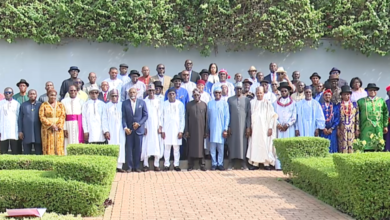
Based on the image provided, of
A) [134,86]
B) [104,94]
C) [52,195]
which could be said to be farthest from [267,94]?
[52,195]

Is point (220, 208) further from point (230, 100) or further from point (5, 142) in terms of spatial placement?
point (5, 142)

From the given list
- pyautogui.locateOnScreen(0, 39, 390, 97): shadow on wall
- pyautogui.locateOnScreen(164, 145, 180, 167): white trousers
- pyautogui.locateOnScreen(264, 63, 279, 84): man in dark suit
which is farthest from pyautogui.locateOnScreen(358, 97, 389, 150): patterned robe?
pyautogui.locateOnScreen(164, 145, 180, 167): white trousers

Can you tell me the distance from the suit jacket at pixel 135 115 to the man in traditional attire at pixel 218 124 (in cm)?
148

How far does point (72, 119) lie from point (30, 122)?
2.88 ft

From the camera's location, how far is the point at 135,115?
11531mm

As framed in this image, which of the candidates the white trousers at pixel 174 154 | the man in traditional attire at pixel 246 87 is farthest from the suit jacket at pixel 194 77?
the white trousers at pixel 174 154

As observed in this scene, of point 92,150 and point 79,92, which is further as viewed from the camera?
point 79,92

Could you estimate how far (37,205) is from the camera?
22.6ft

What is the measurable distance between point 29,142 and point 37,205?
15.1 ft

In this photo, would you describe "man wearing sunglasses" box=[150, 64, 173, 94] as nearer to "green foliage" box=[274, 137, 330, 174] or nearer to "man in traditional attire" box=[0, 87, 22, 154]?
"man in traditional attire" box=[0, 87, 22, 154]

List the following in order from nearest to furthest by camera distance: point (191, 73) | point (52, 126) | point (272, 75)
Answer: point (52, 126)
point (191, 73)
point (272, 75)

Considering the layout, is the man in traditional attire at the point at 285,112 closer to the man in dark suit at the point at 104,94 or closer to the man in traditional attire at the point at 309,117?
the man in traditional attire at the point at 309,117

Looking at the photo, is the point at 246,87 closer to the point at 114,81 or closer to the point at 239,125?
the point at 239,125

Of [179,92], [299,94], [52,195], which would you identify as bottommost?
[52,195]
